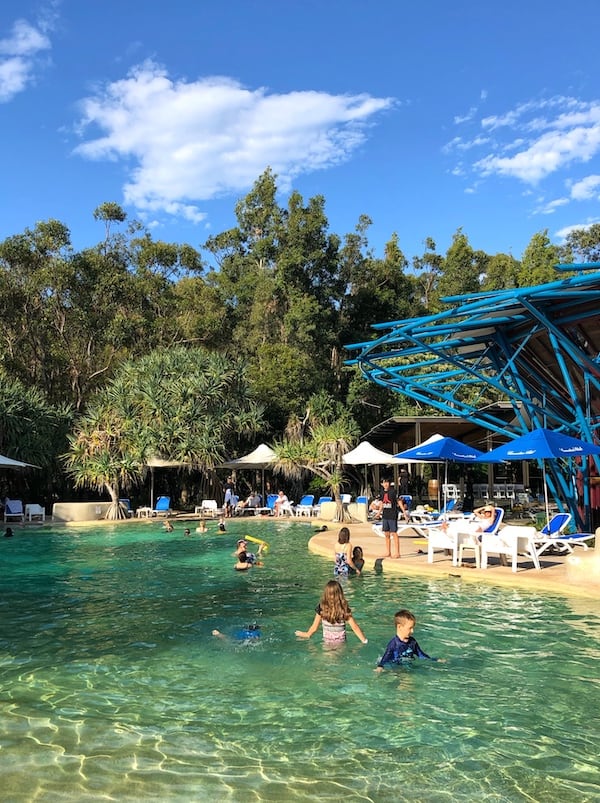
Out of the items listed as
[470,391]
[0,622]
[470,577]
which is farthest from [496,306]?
[470,391]

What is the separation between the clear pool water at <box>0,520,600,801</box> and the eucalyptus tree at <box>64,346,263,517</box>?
1792 cm

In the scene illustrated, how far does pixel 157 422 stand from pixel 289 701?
81.4 ft

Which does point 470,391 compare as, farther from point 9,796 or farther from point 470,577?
point 9,796

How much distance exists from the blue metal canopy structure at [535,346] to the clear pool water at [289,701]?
4.88 meters

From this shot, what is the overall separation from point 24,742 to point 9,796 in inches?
34.5

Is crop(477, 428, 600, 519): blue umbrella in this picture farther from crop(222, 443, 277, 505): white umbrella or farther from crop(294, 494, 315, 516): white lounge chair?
crop(222, 443, 277, 505): white umbrella

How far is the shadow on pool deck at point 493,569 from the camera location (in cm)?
1054

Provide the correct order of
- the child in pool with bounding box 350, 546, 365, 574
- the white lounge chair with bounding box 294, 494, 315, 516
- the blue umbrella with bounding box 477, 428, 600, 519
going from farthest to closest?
the white lounge chair with bounding box 294, 494, 315, 516 → the child in pool with bounding box 350, 546, 365, 574 → the blue umbrella with bounding box 477, 428, 600, 519

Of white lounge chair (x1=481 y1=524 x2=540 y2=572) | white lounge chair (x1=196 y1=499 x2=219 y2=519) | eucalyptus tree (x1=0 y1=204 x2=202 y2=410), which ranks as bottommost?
white lounge chair (x1=196 y1=499 x2=219 y2=519)

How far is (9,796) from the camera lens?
439 cm

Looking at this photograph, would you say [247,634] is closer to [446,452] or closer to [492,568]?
[492,568]

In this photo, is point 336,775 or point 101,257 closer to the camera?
point 336,775

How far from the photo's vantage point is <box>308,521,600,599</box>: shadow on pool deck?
10539mm

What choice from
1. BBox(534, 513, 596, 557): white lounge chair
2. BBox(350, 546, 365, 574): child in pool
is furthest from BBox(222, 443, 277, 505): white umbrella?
BBox(534, 513, 596, 557): white lounge chair
